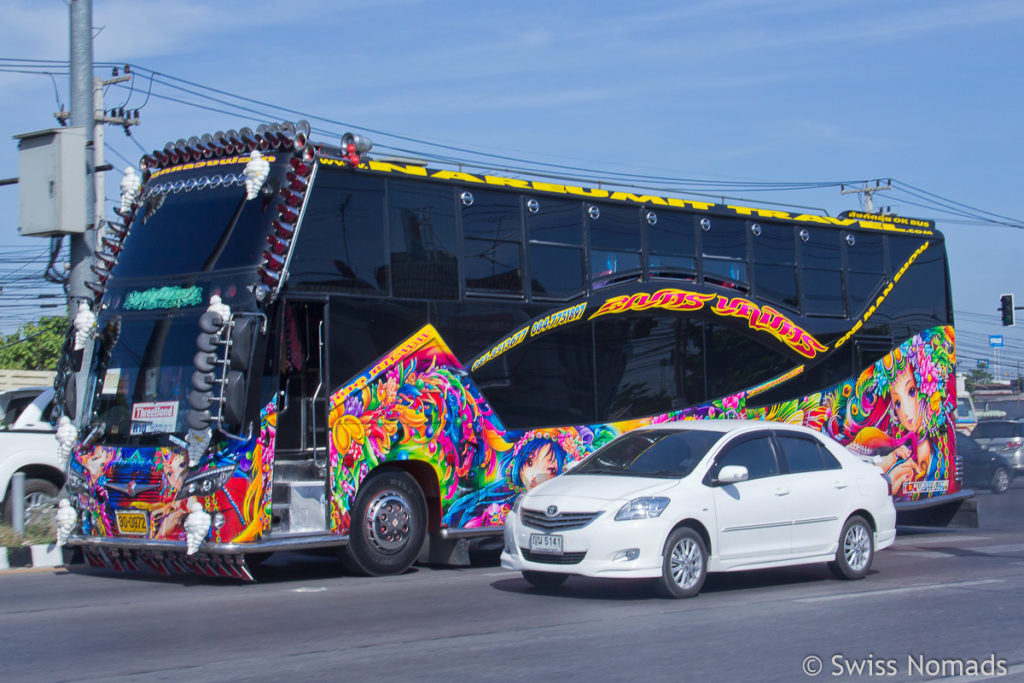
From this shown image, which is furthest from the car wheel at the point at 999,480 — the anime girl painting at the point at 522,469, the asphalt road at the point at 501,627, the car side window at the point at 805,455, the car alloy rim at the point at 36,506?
the car alloy rim at the point at 36,506

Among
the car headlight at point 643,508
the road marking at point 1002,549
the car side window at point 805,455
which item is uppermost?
the car side window at point 805,455

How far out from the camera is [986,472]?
3127 cm

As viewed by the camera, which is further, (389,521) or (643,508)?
(389,521)

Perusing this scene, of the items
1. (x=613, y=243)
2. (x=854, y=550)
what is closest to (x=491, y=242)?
(x=613, y=243)

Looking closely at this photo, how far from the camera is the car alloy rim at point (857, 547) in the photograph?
11906 millimetres

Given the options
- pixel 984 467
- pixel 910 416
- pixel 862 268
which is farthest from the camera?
pixel 984 467

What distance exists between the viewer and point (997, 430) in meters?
33.3

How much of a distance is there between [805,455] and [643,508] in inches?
96.6

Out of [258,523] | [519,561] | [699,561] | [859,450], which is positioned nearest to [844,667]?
[699,561]

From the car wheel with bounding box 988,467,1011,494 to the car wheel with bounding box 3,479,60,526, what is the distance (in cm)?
2445

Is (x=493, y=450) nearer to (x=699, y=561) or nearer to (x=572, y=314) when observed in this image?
(x=572, y=314)

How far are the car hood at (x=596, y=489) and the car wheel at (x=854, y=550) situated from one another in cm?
243

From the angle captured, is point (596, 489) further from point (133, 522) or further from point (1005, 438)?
point (1005, 438)

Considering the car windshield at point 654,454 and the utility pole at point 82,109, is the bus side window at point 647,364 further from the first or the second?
the utility pole at point 82,109
